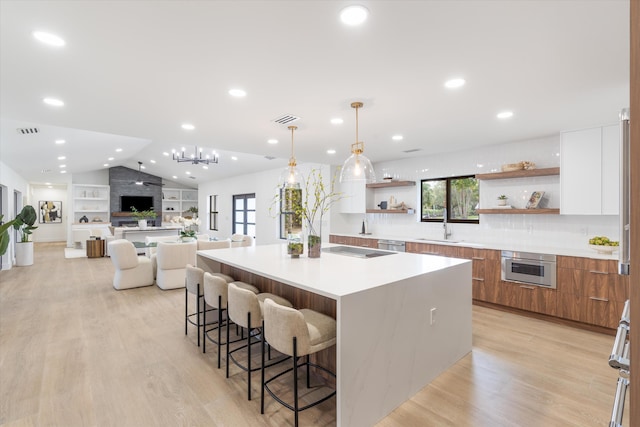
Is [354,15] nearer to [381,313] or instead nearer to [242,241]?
[381,313]

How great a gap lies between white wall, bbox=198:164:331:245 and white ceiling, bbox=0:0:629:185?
Result: 3.87 m

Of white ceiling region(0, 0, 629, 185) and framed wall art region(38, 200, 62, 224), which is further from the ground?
white ceiling region(0, 0, 629, 185)

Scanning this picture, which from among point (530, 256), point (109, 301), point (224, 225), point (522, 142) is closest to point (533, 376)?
point (530, 256)

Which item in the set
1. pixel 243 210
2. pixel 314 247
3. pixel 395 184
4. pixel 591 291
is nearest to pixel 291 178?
pixel 314 247

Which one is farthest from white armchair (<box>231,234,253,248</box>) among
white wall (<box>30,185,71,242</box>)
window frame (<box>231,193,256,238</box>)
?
white wall (<box>30,185,71,242</box>)

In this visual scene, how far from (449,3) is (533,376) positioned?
2.84 meters

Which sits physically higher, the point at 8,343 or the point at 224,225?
the point at 224,225

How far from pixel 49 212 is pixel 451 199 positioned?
15161mm

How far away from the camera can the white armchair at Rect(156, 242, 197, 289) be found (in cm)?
535

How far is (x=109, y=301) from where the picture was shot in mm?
4773

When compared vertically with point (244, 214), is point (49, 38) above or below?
above

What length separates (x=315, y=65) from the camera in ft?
7.38

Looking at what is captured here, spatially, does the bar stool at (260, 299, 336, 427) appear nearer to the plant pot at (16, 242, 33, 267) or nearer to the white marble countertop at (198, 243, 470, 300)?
the white marble countertop at (198, 243, 470, 300)

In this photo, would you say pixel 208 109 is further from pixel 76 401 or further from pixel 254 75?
pixel 76 401
